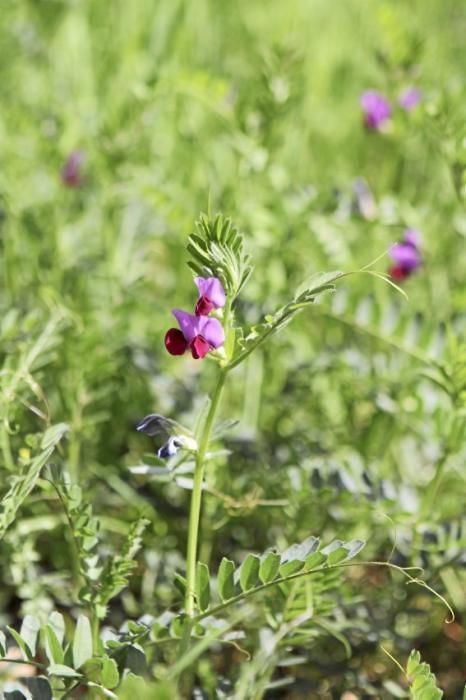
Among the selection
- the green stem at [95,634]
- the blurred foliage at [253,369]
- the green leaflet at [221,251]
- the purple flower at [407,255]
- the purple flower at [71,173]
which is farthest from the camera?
the purple flower at [71,173]

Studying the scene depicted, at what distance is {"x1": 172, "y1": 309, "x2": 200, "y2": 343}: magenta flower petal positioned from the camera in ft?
3.57

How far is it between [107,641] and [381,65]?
1454 millimetres

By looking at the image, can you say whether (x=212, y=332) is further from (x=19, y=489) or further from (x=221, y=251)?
(x=19, y=489)

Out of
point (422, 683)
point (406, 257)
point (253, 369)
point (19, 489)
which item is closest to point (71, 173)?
point (253, 369)

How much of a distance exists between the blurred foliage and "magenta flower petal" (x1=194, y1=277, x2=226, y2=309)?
Result: 0.25 metres

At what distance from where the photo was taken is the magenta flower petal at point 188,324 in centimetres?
109

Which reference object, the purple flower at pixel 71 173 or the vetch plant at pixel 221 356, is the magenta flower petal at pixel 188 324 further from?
the purple flower at pixel 71 173

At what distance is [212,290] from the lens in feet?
3.51

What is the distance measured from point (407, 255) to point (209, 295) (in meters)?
0.83

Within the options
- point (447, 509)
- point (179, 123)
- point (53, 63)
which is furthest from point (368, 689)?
point (53, 63)

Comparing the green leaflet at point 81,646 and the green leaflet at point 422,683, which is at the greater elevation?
the green leaflet at point 81,646

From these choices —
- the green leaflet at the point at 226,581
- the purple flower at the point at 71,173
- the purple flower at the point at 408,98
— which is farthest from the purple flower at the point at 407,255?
the green leaflet at the point at 226,581

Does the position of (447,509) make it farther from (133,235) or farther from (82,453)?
(133,235)

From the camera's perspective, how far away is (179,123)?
2574mm
